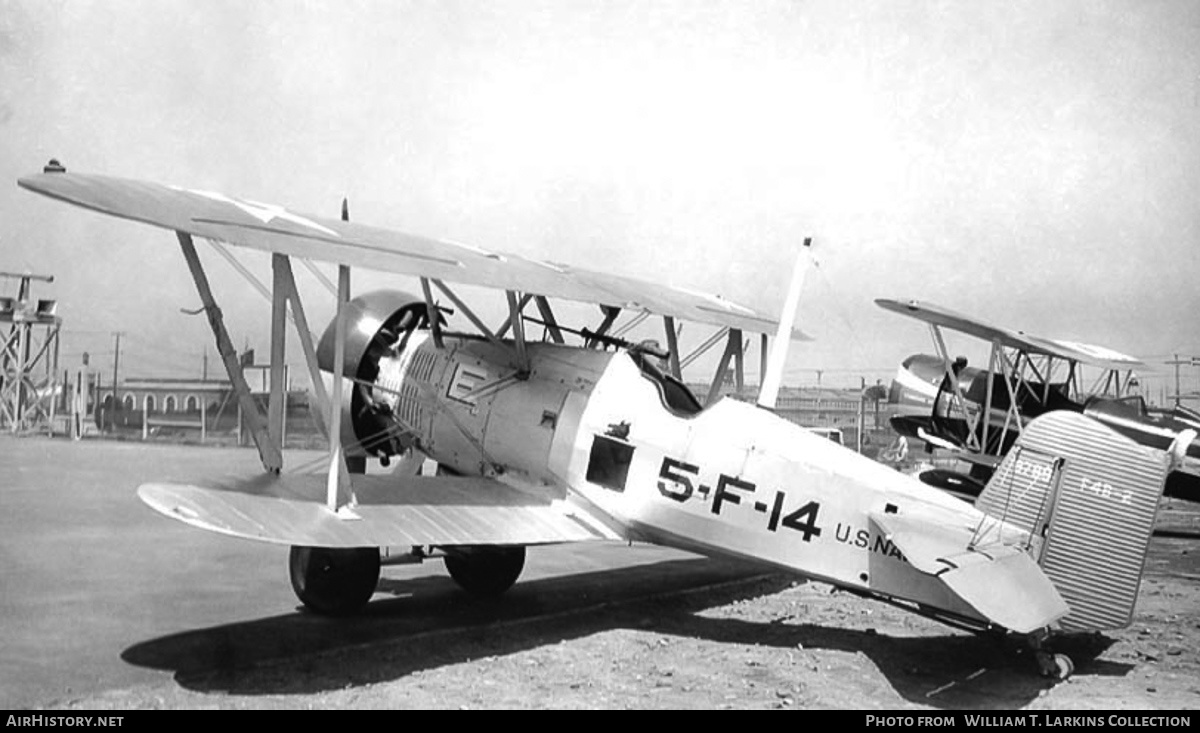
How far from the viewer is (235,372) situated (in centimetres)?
634

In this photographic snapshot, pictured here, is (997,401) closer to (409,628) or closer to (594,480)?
(594,480)

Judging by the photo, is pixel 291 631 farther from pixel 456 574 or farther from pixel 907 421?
pixel 907 421

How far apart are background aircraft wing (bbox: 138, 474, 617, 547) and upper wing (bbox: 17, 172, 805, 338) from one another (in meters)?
1.52

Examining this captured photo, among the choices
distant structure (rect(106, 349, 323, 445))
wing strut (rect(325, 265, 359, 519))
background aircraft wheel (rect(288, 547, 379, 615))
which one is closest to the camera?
wing strut (rect(325, 265, 359, 519))

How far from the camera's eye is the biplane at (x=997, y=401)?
12.4 m

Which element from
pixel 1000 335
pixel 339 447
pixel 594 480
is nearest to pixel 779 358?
pixel 594 480

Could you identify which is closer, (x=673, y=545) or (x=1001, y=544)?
(x=1001, y=544)

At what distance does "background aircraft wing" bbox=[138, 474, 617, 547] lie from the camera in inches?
212

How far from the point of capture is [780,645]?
21.3 ft

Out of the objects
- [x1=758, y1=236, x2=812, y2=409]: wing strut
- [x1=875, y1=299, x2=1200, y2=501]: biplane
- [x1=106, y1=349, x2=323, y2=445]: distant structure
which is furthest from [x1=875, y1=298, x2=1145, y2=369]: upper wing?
[x1=106, y1=349, x2=323, y2=445]: distant structure

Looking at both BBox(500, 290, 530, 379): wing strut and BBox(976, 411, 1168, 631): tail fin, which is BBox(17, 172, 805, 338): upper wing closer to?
BBox(500, 290, 530, 379): wing strut
